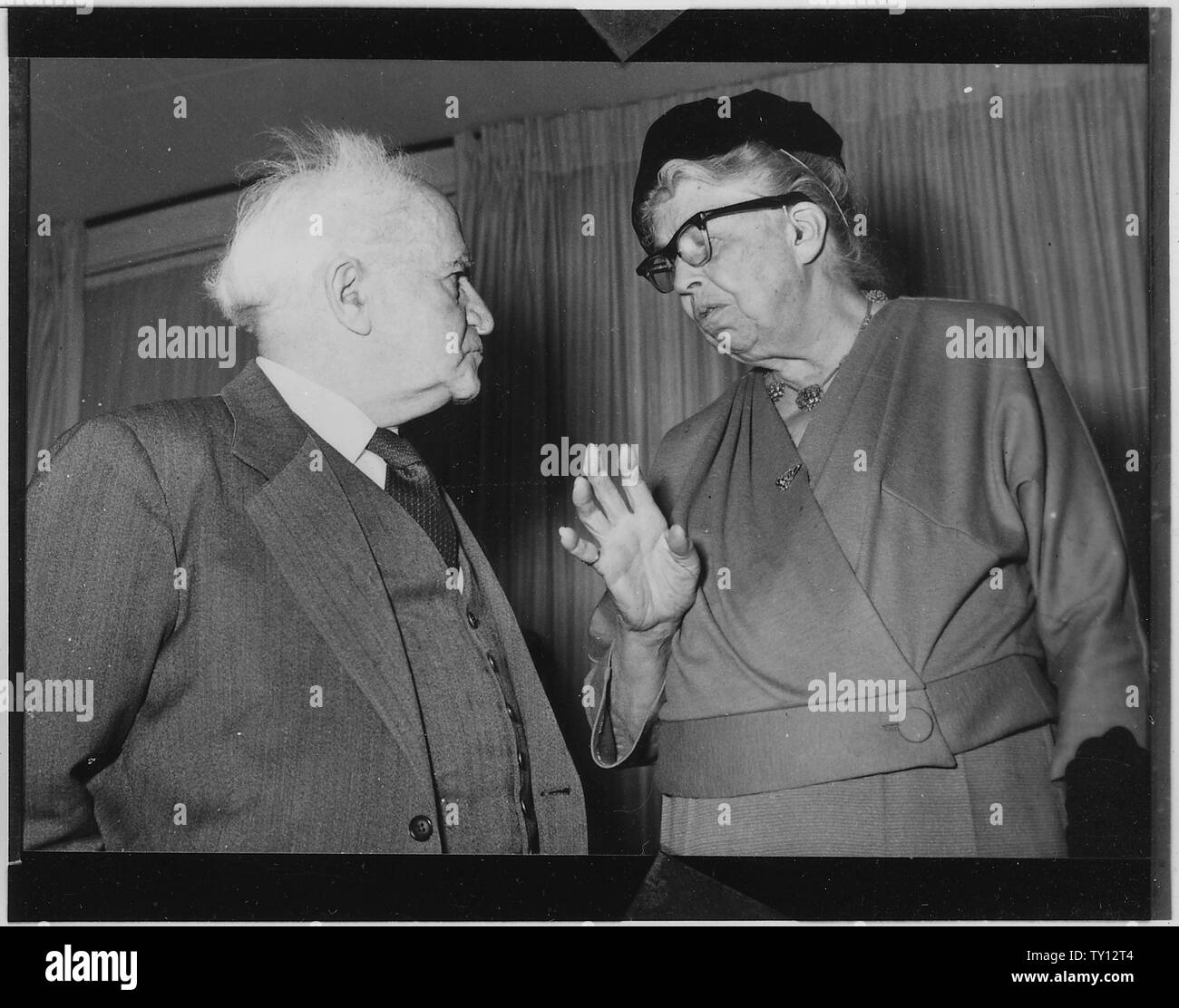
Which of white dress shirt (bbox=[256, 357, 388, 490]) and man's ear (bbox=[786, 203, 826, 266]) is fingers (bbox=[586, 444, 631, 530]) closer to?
white dress shirt (bbox=[256, 357, 388, 490])

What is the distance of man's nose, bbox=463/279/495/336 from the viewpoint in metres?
2.01

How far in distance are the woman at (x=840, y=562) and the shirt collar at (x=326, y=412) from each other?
360mm

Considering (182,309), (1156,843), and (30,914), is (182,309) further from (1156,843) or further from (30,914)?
(1156,843)

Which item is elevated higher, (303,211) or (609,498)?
(303,211)

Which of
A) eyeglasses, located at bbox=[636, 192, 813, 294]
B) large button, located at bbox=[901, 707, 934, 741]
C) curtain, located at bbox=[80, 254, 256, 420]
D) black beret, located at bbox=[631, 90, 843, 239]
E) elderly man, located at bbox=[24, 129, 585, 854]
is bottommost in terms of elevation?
large button, located at bbox=[901, 707, 934, 741]

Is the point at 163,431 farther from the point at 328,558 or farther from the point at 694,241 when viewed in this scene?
the point at 694,241

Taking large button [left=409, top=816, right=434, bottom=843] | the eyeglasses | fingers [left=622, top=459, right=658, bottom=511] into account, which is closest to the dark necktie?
fingers [left=622, top=459, right=658, bottom=511]

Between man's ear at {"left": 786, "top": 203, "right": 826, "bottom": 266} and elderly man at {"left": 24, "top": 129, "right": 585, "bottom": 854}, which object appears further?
man's ear at {"left": 786, "top": 203, "right": 826, "bottom": 266}

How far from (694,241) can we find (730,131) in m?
0.19

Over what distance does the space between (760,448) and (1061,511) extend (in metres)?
0.48

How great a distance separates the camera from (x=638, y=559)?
197 cm

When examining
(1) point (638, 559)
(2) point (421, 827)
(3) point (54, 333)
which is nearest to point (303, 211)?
(3) point (54, 333)

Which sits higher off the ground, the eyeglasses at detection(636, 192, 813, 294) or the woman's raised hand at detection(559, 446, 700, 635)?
the eyeglasses at detection(636, 192, 813, 294)
